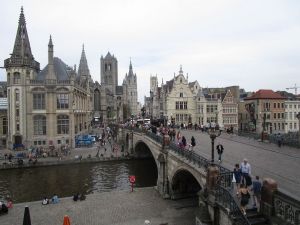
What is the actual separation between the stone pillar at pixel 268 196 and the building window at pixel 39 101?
170 feet

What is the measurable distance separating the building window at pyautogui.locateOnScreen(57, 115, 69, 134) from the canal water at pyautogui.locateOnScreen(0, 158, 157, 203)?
12315 millimetres

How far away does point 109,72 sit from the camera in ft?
552

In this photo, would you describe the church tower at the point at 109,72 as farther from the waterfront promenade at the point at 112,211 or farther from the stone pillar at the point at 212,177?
the stone pillar at the point at 212,177

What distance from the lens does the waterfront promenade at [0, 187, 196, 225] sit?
24.5 metres

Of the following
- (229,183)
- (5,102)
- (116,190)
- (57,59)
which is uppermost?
(57,59)

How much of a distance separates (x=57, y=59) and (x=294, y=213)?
58.8 m

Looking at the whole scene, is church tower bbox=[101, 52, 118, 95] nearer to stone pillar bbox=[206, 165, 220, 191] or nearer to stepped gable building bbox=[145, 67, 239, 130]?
stepped gable building bbox=[145, 67, 239, 130]

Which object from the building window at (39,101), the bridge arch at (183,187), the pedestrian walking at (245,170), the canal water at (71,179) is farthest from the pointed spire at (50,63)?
the pedestrian walking at (245,170)

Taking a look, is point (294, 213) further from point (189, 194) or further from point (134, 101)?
point (134, 101)

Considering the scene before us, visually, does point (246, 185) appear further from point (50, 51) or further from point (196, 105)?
point (196, 105)

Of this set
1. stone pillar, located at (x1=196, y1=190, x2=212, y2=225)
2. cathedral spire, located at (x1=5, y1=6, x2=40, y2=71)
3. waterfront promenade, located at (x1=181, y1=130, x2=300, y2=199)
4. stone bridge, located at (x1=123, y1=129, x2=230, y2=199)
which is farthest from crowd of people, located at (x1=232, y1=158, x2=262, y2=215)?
cathedral spire, located at (x1=5, y1=6, x2=40, y2=71)

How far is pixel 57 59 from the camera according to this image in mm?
62500

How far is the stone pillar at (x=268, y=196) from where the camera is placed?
11953 mm

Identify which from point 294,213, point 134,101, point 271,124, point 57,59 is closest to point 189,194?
point 294,213
